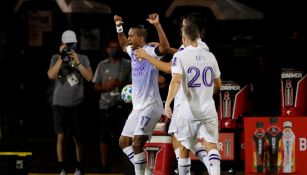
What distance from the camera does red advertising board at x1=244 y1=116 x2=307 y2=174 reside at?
573 inches

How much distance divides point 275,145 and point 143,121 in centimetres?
223

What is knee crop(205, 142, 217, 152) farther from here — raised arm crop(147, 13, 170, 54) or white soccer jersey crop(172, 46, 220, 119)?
raised arm crop(147, 13, 170, 54)

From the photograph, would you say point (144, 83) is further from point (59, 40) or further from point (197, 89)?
point (59, 40)

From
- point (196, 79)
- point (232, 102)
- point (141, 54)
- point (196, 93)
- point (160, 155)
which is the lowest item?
point (160, 155)

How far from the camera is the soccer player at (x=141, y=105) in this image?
13555 mm

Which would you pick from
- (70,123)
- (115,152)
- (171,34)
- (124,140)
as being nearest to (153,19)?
(124,140)

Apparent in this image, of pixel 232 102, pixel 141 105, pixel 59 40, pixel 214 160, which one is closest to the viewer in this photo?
pixel 214 160

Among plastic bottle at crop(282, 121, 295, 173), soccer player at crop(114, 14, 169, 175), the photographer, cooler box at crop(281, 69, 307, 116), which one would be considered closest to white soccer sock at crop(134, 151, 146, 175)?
soccer player at crop(114, 14, 169, 175)

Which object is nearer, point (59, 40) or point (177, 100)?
point (177, 100)

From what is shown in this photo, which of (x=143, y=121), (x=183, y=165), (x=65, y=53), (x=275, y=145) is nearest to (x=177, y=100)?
(x=143, y=121)

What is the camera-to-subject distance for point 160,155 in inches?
584

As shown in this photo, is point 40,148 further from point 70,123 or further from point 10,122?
point 70,123

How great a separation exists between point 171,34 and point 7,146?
13.8ft

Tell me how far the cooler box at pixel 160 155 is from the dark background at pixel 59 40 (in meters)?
5.12
